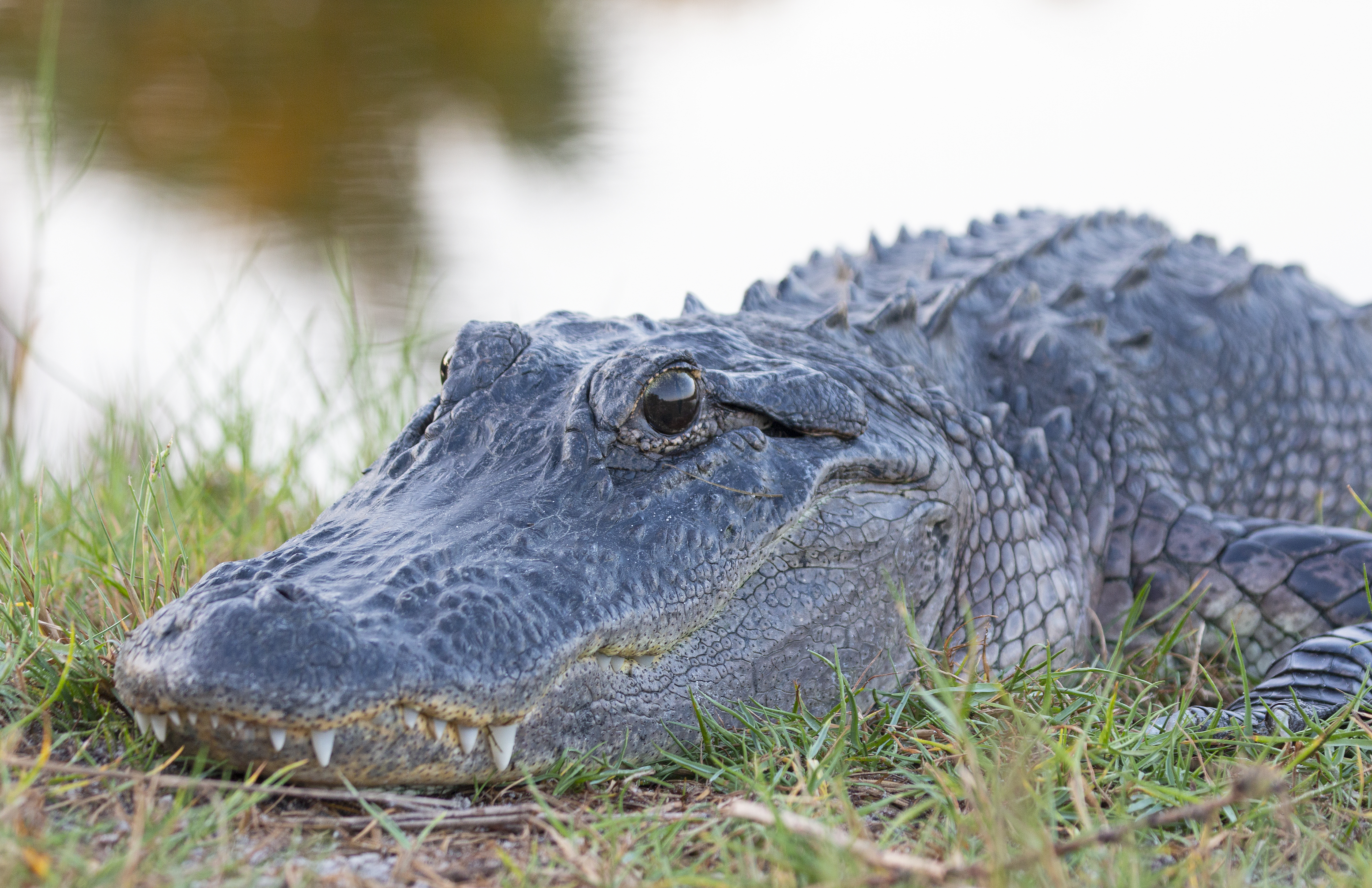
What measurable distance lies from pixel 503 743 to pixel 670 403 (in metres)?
0.81

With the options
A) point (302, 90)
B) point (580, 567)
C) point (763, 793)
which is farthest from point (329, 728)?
point (302, 90)

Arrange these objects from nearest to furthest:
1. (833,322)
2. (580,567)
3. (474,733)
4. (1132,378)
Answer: (474,733)
(580,567)
(833,322)
(1132,378)

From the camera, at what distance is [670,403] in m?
2.30

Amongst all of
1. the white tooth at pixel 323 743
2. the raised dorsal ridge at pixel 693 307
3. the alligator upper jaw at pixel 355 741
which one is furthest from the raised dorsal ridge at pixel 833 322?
the white tooth at pixel 323 743

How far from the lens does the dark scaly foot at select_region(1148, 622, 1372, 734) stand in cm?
224

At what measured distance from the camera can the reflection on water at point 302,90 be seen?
38.8ft

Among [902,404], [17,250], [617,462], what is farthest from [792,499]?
[17,250]

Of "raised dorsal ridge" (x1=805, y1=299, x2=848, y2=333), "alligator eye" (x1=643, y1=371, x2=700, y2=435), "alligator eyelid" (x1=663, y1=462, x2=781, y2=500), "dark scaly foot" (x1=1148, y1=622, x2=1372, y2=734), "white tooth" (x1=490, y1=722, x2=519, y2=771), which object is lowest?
"dark scaly foot" (x1=1148, y1=622, x2=1372, y2=734)

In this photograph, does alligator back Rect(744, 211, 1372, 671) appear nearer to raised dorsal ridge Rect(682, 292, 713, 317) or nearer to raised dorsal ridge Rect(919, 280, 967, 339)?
raised dorsal ridge Rect(919, 280, 967, 339)

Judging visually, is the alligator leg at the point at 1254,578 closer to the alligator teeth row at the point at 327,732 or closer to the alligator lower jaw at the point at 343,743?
the alligator teeth row at the point at 327,732

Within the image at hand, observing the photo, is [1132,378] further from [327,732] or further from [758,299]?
[327,732]

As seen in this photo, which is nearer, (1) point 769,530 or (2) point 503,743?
(2) point 503,743

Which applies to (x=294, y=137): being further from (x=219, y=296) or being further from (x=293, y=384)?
(x=293, y=384)

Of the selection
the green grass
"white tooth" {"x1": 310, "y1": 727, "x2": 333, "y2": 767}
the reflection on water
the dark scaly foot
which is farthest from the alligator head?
the reflection on water
